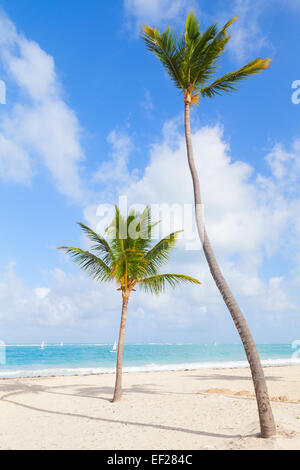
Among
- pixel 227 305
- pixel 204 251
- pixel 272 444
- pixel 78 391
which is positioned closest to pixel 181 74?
pixel 204 251

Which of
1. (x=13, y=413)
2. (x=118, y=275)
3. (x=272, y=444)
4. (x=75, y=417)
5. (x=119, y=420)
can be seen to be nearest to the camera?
(x=272, y=444)

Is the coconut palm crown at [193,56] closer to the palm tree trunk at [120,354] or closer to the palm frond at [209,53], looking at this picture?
the palm frond at [209,53]

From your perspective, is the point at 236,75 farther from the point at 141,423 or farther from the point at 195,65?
the point at 141,423

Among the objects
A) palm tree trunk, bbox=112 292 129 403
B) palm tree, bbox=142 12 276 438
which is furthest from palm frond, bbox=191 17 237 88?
palm tree trunk, bbox=112 292 129 403

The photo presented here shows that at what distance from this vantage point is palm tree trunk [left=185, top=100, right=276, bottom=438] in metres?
5.96

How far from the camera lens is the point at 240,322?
6445 mm

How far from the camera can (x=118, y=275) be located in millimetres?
11031

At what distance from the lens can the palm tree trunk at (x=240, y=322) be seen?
596 centimetres

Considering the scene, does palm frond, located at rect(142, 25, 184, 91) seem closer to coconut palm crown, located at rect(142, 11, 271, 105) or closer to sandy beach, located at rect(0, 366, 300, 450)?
coconut palm crown, located at rect(142, 11, 271, 105)

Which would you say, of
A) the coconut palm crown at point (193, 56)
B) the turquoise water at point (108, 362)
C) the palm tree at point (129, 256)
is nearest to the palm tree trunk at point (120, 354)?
the palm tree at point (129, 256)

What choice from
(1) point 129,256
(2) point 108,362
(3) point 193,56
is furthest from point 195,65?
(2) point 108,362
